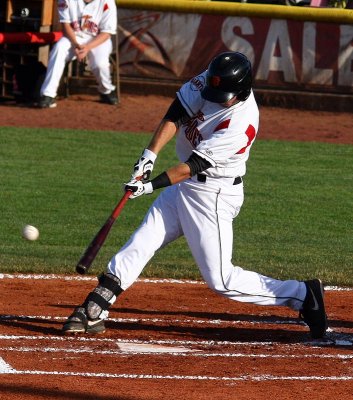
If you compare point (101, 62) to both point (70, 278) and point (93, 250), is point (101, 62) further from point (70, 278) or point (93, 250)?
point (93, 250)

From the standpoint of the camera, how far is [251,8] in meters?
15.6

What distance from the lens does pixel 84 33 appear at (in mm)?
15148

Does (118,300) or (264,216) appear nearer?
(118,300)

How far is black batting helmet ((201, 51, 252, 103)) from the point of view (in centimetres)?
609

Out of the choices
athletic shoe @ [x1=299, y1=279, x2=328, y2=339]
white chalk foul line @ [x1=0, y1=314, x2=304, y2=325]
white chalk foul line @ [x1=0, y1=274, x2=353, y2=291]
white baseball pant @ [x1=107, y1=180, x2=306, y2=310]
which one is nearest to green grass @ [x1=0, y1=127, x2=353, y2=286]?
white chalk foul line @ [x1=0, y1=274, x2=353, y2=291]

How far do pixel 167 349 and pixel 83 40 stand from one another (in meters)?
9.56

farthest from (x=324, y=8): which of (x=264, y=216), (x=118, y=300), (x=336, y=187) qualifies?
(x=118, y=300)

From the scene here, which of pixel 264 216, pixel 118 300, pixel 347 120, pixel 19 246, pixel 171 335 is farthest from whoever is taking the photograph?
pixel 347 120

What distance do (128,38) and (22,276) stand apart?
8.72m

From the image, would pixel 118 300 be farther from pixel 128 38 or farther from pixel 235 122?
pixel 128 38

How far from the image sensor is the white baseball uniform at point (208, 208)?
623 cm

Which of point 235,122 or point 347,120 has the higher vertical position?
point 235,122

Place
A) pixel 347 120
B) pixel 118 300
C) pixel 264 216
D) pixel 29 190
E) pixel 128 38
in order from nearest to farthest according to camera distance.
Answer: pixel 118 300 < pixel 264 216 < pixel 29 190 < pixel 347 120 < pixel 128 38

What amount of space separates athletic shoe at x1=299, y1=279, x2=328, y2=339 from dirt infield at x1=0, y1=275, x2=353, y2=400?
8 centimetres
